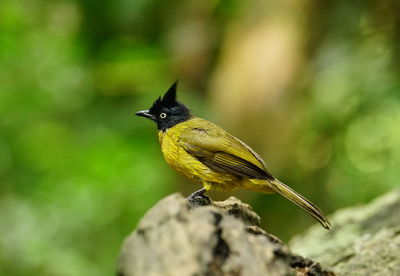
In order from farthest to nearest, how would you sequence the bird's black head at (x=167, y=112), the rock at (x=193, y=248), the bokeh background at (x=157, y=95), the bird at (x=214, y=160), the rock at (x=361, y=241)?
1. the bokeh background at (x=157, y=95)
2. the bird's black head at (x=167, y=112)
3. the bird at (x=214, y=160)
4. the rock at (x=361, y=241)
5. the rock at (x=193, y=248)

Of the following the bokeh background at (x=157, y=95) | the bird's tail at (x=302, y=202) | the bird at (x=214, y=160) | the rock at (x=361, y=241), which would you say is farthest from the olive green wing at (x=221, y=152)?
the bokeh background at (x=157, y=95)

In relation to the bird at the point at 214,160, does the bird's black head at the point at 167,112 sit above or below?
above

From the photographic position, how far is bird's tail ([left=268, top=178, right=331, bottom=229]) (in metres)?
4.27

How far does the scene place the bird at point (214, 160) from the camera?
4.65 m

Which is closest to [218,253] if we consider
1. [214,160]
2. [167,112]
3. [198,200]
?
[198,200]

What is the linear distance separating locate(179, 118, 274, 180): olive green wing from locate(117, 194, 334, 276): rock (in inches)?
80.4

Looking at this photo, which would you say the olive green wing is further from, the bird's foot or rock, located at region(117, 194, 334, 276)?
rock, located at region(117, 194, 334, 276)

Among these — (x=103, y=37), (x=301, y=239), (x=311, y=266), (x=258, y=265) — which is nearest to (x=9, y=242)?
(x=103, y=37)

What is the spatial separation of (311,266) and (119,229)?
6495 millimetres

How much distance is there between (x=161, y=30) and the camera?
900 centimetres

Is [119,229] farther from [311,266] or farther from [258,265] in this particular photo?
[258,265]

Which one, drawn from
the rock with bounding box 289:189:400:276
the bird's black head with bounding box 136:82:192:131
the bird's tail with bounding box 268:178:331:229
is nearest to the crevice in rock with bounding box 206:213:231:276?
the bird's tail with bounding box 268:178:331:229

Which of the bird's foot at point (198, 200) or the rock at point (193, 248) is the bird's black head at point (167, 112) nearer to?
the bird's foot at point (198, 200)

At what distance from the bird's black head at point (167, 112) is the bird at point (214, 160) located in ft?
0.05
